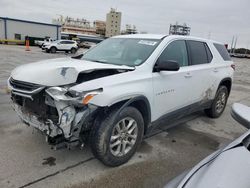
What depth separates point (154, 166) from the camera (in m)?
3.26

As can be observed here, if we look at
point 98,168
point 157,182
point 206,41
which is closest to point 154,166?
point 157,182

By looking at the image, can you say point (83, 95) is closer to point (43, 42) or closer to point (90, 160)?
point (90, 160)

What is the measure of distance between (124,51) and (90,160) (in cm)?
178

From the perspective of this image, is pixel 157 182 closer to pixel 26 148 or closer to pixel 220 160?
pixel 220 160

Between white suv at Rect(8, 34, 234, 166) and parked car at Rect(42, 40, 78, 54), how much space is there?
23124 millimetres

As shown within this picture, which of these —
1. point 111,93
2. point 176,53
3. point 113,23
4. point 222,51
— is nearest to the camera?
point 111,93

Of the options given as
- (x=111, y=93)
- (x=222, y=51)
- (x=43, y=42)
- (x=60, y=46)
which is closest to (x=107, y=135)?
(x=111, y=93)

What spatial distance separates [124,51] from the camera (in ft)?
12.7

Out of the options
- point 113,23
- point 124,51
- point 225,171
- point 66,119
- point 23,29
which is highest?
point 113,23

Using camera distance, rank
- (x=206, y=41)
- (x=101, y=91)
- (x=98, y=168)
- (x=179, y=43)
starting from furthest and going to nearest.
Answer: (x=206, y=41), (x=179, y=43), (x=98, y=168), (x=101, y=91)

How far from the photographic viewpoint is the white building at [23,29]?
40969mm

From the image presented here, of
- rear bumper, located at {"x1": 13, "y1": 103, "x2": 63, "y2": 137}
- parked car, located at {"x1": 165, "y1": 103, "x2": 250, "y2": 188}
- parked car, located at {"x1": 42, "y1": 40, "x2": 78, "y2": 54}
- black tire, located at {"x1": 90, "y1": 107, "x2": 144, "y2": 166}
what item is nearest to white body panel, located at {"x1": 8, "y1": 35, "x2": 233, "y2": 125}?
black tire, located at {"x1": 90, "y1": 107, "x2": 144, "y2": 166}

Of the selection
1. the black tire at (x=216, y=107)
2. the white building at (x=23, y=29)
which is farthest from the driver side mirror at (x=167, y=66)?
the white building at (x=23, y=29)

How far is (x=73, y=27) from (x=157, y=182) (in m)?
111
